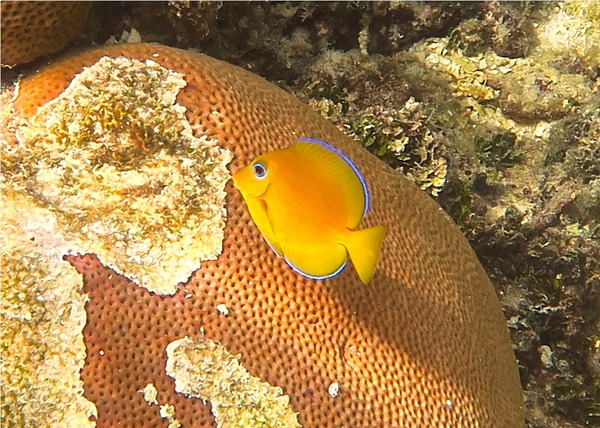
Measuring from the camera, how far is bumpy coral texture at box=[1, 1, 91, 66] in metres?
2.43

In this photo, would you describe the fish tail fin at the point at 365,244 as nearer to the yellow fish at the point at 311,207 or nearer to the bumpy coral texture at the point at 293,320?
the yellow fish at the point at 311,207

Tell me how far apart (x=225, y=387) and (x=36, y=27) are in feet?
5.90

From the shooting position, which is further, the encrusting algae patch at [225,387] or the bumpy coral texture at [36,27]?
the bumpy coral texture at [36,27]

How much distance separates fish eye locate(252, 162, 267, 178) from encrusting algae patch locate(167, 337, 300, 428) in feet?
2.64

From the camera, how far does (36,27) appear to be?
8.23ft

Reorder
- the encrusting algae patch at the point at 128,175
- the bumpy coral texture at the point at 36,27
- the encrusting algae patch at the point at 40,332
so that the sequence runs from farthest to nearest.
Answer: the bumpy coral texture at the point at 36,27
the encrusting algae patch at the point at 128,175
the encrusting algae patch at the point at 40,332

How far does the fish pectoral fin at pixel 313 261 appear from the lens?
180cm

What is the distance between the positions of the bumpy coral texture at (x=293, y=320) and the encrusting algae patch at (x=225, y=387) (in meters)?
0.03

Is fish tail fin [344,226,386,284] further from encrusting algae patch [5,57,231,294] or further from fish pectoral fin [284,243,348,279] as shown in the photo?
encrusting algae patch [5,57,231,294]

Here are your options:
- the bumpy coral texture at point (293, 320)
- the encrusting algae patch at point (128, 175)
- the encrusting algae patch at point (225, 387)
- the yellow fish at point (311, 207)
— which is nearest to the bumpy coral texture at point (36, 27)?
the bumpy coral texture at point (293, 320)

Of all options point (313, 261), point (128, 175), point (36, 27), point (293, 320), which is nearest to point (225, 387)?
point (293, 320)

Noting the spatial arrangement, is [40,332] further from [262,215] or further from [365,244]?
[365,244]

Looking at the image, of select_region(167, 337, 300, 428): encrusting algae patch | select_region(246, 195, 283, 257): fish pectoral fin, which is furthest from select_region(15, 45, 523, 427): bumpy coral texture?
select_region(246, 195, 283, 257): fish pectoral fin

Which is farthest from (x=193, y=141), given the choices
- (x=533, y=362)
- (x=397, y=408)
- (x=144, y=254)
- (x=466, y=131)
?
(x=533, y=362)
